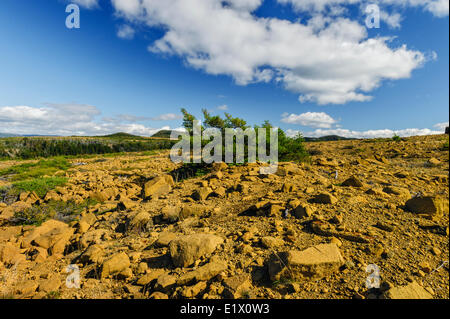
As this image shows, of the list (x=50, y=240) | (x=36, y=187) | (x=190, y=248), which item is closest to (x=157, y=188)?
(x=50, y=240)

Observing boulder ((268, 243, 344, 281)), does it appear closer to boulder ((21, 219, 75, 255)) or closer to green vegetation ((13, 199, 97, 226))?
boulder ((21, 219, 75, 255))

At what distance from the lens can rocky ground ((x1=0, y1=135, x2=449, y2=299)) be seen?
2506 millimetres

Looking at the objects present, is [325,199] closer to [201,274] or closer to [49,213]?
[201,274]

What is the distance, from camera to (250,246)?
3.17m

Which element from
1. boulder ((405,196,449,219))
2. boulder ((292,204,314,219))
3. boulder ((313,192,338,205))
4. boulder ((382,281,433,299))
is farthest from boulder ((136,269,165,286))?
boulder ((405,196,449,219))

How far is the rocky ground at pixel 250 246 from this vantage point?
8.22ft

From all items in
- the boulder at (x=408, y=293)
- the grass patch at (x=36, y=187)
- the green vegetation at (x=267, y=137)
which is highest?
the green vegetation at (x=267, y=137)

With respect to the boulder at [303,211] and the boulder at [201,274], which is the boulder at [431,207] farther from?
the boulder at [201,274]

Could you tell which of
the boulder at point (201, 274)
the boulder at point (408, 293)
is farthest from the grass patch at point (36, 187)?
the boulder at point (408, 293)

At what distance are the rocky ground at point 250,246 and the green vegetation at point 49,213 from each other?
0.22 m

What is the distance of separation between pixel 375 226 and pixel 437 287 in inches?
45.7

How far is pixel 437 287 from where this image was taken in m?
2.34

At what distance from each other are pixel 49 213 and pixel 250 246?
22.3 ft
